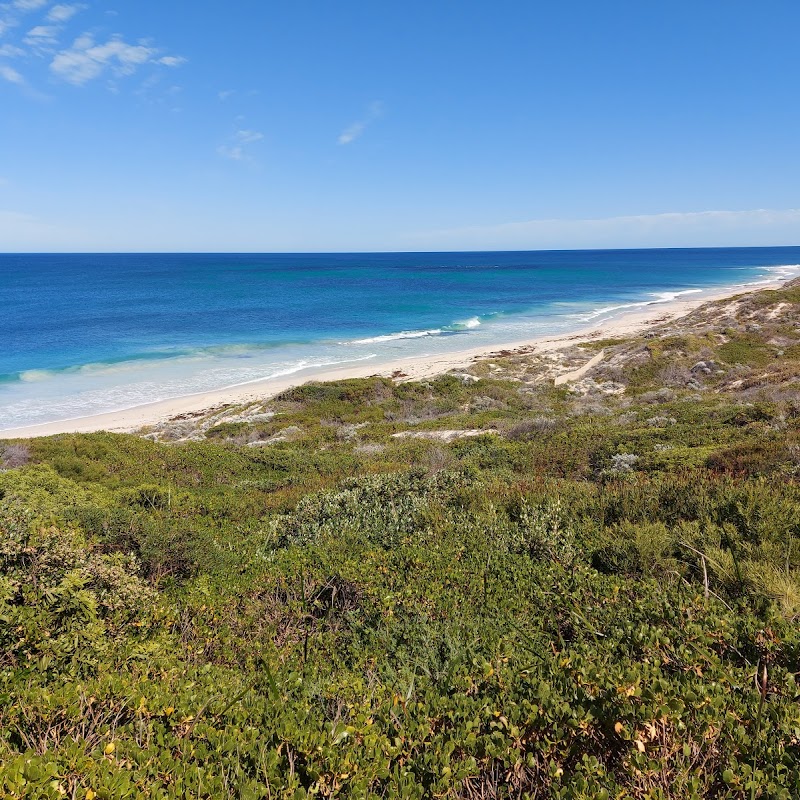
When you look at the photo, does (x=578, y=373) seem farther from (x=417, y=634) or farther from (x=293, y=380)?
(x=417, y=634)

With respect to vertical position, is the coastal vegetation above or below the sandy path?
above

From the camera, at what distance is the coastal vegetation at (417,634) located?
2.67 m

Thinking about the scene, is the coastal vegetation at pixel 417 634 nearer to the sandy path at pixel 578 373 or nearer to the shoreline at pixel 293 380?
the shoreline at pixel 293 380

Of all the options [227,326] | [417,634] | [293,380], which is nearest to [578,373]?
[293,380]

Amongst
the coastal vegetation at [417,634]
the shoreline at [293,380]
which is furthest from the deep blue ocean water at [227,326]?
the coastal vegetation at [417,634]

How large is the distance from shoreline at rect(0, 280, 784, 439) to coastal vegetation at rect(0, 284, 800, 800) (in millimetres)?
15820

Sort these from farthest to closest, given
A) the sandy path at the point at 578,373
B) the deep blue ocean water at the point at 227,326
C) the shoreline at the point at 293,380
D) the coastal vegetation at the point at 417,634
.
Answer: the deep blue ocean water at the point at 227,326 → the sandy path at the point at 578,373 → the shoreline at the point at 293,380 → the coastal vegetation at the point at 417,634

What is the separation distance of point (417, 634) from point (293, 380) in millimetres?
29330

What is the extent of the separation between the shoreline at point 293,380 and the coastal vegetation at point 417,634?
51.9 feet

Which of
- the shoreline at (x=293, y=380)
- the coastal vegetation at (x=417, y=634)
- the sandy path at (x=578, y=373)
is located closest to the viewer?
the coastal vegetation at (x=417, y=634)

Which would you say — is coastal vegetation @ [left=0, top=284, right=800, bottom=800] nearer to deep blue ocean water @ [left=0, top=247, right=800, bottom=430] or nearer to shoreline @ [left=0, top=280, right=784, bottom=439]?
shoreline @ [left=0, top=280, right=784, bottom=439]

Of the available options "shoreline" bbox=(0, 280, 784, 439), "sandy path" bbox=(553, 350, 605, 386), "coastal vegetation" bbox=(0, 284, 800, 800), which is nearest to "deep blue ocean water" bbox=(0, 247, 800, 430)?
"shoreline" bbox=(0, 280, 784, 439)

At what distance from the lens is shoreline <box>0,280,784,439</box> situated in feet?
78.9

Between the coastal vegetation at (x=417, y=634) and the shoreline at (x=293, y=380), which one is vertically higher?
the coastal vegetation at (x=417, y=634)
